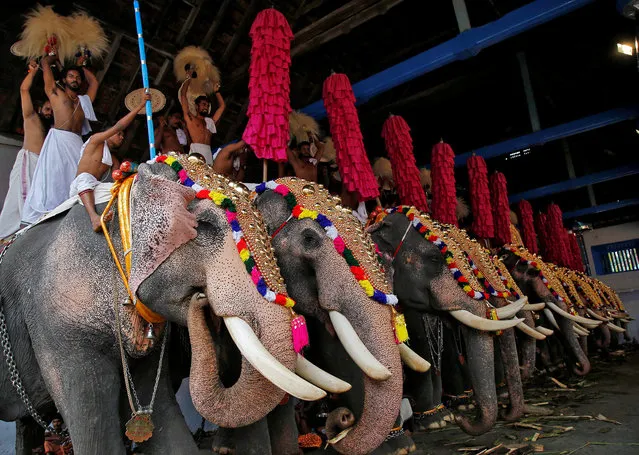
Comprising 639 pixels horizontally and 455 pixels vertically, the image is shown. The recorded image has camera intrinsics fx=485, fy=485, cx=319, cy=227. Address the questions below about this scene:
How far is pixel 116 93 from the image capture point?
5906 mm

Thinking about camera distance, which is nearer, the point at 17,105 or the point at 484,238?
the point at 17,105

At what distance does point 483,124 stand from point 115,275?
10725mm

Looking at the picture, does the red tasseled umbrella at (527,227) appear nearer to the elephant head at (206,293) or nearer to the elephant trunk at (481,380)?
the elephant trunk at (481,380)

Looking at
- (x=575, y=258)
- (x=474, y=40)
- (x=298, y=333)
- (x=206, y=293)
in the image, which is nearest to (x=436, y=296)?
(x=298, y=333)

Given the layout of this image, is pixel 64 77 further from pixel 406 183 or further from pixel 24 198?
pixel 406 183

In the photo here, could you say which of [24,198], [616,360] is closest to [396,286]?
[24,198]

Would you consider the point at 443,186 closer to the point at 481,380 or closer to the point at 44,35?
the point at 481,380

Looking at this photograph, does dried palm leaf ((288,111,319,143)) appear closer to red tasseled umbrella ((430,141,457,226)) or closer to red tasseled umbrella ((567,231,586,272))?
red tasseled umbrella ((430,141,457,226))

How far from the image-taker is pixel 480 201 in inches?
298

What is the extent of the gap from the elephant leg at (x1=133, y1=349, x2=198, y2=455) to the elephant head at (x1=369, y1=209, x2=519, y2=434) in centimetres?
215

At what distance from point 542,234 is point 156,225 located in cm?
1198

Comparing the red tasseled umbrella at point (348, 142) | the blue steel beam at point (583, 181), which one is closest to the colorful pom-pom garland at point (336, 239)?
the red tasseled umbrella at point (348, 142)

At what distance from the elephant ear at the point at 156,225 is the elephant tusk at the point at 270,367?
0.42m

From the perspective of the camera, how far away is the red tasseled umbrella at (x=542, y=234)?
39.0 ft
